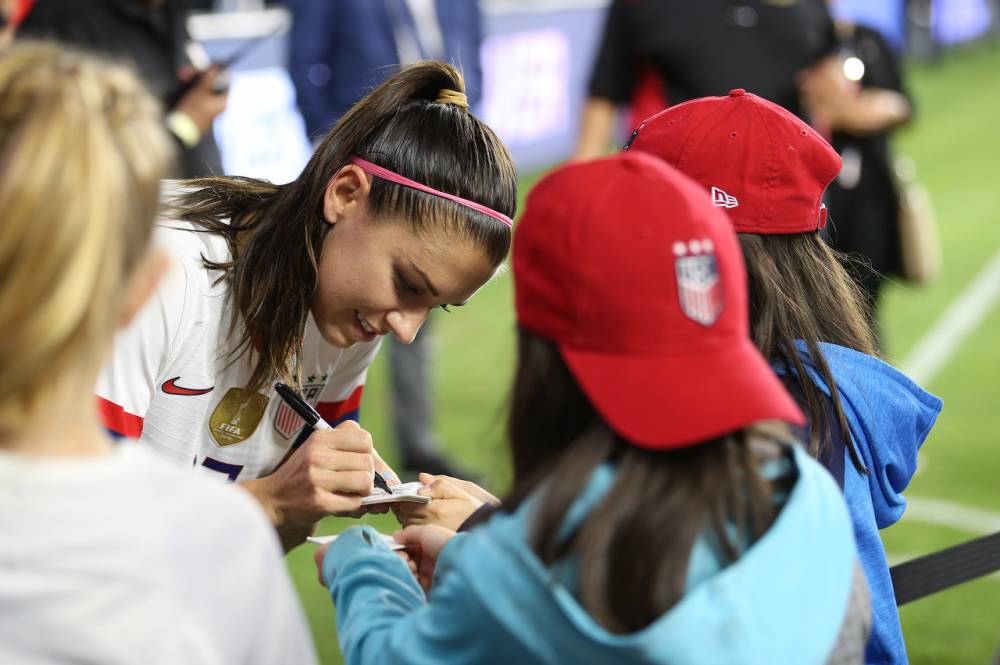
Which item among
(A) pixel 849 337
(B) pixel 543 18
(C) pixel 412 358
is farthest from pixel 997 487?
(B) pixel 543 18

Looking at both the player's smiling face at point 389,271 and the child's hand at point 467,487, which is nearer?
the child's hand at point 467,487

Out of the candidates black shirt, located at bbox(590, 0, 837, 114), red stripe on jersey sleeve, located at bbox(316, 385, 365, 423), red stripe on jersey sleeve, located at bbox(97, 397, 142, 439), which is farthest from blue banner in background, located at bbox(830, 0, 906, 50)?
red stripe on jersey sleeve, located at bbox(97, 397, 142, 439)

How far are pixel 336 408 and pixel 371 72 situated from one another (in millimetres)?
2752

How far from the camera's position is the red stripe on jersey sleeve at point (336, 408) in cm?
267

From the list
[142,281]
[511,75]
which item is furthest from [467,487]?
[511,75]

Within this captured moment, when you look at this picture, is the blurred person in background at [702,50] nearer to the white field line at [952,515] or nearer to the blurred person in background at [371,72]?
the blurred person in background at [371,72]

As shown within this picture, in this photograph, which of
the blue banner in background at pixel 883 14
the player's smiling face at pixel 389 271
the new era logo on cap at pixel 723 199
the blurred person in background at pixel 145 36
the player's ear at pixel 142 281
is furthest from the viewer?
the blue banner in background at pixel 883 14

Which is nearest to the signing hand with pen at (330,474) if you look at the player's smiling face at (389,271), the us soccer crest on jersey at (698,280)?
the player's smiling face at (389,271)

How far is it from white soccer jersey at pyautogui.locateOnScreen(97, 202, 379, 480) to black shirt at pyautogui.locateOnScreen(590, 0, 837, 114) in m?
2.33

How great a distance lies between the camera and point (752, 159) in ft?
6.76

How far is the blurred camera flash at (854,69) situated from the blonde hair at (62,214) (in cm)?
378

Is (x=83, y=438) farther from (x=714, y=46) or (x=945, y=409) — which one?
(x=945, y=409)

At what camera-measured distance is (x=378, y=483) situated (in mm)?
2277

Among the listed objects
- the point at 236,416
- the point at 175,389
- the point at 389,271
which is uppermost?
the point at 389,271
